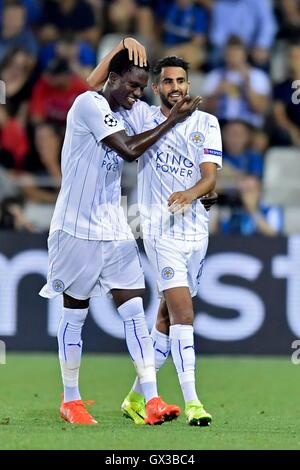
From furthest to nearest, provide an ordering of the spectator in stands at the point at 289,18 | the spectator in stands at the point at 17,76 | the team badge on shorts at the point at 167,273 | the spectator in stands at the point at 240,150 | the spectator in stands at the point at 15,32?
the spectator in stands at the point at 289,18 → the spectator in stands at the point at 15,32 → the spectator in stands at the point at 17,76 → the spectator in stands at the point at 240,150 → the team badge on shorts at the point at 167,273

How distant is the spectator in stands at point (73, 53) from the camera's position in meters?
15.0

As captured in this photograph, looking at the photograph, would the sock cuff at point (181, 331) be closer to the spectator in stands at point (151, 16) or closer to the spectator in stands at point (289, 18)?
the spectator in stands at point (151, 16)

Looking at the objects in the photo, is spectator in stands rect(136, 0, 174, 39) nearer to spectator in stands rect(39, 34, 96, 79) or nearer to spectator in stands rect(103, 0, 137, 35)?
spectator in stands rect(103, 0, 137, 35)

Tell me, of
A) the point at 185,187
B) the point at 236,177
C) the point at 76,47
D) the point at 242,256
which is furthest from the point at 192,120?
the point at 76,47

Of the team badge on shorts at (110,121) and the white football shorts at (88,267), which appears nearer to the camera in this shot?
the team badge on shorts at (110,121)

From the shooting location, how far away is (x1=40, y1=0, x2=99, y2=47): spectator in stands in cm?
1542

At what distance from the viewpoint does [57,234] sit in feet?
25.1

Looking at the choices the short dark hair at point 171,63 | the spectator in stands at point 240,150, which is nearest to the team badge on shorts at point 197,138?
the short dark hair at point 171,63

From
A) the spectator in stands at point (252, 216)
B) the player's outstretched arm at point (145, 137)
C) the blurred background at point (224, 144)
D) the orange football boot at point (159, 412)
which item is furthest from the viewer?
the spectator in stands at point (252, 216)

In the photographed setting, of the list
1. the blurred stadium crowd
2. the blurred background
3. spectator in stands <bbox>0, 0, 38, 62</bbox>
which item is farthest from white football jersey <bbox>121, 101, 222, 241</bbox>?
spectator in stands <bbox>0, 0, 38, 62</bbox>

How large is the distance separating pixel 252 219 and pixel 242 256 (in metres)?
0.90

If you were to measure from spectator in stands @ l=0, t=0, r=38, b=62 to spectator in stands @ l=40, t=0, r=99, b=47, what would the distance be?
0.29 metres

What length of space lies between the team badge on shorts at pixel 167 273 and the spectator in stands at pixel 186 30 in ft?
26.6
